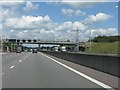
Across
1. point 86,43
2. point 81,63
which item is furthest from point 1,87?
point 86,43

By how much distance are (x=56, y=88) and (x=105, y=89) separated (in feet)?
6.29

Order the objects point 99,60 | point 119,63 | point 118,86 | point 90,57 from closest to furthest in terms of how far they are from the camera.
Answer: point 118,86 → point 119,63 → point 99,60 → point 90,57

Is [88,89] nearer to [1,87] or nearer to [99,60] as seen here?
[1,87]

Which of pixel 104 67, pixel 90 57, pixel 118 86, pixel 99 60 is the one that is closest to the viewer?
pixel 118 86

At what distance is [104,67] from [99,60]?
157 centimetres

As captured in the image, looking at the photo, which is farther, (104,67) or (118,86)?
(104,67)

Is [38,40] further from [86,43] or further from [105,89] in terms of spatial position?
[105,89]

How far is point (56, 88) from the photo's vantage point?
44.3 ft

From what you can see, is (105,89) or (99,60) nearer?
(105,89)

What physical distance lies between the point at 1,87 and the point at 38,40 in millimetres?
164014

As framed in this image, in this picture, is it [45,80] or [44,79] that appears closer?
[45,80]

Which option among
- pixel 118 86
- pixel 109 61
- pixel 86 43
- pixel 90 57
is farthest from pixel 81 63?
pixel 86 43

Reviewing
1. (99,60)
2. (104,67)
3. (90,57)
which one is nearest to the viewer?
(104,67)

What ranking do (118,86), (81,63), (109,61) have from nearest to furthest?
1. (118,86)
2. (109,61)
3. (81,63)
